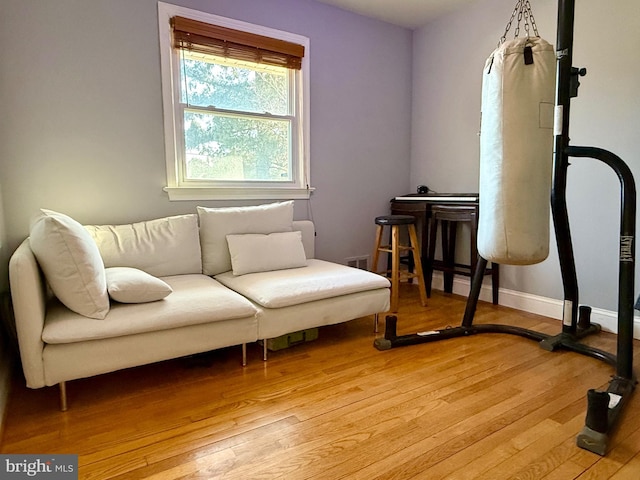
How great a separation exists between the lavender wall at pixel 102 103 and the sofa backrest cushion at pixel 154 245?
22 centimetres

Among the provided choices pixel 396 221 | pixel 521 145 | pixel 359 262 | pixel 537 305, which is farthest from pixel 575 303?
pixel 359 262

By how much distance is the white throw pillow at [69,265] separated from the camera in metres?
1.71

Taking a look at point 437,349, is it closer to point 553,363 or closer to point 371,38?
point 553,363

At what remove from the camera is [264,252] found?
9.03 ft

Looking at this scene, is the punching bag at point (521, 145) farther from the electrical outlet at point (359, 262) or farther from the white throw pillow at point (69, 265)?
the white throw pillow at point (69, 265)

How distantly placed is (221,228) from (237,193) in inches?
17.8

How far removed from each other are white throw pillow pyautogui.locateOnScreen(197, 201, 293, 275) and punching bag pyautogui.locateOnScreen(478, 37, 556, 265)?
1.61 m

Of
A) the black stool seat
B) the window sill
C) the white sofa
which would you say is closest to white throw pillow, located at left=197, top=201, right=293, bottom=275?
the white sofa

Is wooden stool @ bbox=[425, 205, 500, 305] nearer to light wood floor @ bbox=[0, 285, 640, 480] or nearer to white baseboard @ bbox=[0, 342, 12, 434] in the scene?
light wood floor @ bbox=[0, 285, 640, 480]

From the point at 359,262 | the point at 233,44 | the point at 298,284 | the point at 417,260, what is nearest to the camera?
the point at 298,284

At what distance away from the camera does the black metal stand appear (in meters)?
1.50

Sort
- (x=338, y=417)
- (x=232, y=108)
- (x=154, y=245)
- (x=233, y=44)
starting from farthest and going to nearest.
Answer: (x=232, y=108) → (x=233, y=44) → (x=154, y=245) → (x=338, y=417)

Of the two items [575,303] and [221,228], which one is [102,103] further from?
[575,303]

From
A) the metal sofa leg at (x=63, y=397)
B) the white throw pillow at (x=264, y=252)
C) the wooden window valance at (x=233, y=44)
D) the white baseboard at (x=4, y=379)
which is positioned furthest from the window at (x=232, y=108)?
the metal sofa leg at (x=63, y=397)
